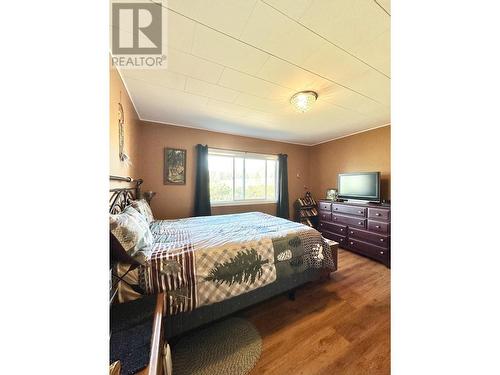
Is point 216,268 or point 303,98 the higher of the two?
point 303,98

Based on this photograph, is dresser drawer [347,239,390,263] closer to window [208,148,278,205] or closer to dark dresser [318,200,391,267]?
dark dresser [318,200,391,267]

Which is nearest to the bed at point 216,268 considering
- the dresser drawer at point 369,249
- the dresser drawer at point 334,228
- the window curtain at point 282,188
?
the dresser drawer at point 369,249

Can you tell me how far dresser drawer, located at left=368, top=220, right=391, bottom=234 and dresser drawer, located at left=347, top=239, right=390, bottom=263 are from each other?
0.84ft

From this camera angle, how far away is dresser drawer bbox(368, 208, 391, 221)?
8.82 feet

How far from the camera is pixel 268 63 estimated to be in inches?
63.4

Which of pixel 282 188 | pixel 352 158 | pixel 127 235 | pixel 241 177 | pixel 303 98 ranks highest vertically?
pixel 303 98

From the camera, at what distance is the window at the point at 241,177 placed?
12.3 feet

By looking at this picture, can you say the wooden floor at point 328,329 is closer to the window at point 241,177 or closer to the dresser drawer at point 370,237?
the dresser drawer at point 370,237

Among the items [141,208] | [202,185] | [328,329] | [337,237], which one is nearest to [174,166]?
[202,185]

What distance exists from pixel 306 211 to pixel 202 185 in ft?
8.70

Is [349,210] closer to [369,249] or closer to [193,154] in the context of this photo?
[369,249]

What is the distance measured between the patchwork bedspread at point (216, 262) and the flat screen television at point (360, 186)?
1.80 meters
